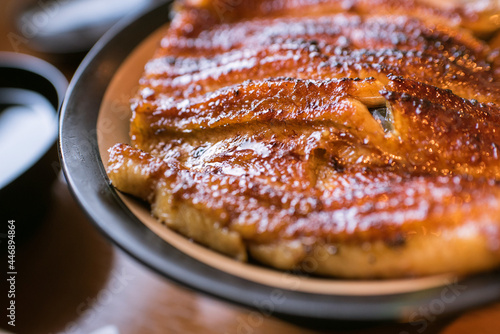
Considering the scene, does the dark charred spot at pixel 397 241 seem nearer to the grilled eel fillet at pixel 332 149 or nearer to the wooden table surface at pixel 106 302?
the grilled eel fillet at pixel 332 149

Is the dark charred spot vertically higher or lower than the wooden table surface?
higher

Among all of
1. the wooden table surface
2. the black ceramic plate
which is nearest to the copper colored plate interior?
the black ceramic plate

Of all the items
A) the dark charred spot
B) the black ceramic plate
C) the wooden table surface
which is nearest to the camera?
the black ceramic plate

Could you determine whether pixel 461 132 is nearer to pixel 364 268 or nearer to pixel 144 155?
pixel 364 268

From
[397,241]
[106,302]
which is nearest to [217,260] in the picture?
[397,241]

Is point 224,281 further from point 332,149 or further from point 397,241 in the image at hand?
point 332,149

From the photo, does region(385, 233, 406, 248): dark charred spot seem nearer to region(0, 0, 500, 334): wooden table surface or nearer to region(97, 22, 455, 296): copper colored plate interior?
region(97, 22, 455, 296): copper colored plate interior

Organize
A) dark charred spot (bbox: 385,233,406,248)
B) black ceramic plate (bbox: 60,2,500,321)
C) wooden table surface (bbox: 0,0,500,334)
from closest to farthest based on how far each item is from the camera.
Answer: black ceramic plate (bbox: 60,2,500,321) → dark charred spot (bbox: 385,233,406,248) → wooden table surface (bbox: 0,0,500,334)

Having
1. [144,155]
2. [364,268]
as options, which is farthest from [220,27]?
[364,268]
